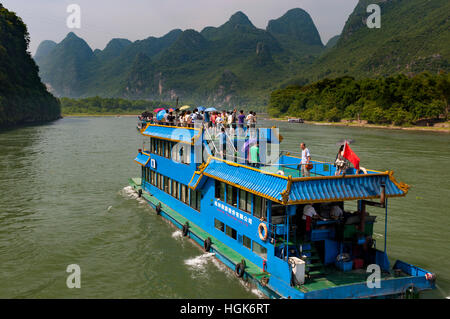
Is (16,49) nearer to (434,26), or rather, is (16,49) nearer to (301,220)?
(301,220)

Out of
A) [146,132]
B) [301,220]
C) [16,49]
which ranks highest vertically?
[16,49]

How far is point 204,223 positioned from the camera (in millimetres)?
16000

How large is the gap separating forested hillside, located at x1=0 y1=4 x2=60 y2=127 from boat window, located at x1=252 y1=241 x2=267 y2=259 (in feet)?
235

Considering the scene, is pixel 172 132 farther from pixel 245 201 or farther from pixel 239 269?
pixel 239 269

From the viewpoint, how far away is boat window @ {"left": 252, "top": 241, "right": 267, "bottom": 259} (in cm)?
1203

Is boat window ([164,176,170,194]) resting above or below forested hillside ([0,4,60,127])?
below

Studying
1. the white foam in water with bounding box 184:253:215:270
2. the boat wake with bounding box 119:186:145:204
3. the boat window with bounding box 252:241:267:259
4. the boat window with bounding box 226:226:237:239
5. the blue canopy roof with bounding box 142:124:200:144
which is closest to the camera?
the boat window with bounding box 252:241:267:259

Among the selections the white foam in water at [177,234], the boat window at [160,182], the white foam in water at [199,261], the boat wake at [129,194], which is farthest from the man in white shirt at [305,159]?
the boat wake at [129,194]

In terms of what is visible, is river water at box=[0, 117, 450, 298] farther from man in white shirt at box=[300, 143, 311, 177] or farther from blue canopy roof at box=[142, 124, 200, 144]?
blue canopy roof at box=[142, 124, 200, 144]

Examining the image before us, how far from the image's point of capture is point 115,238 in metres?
18.7

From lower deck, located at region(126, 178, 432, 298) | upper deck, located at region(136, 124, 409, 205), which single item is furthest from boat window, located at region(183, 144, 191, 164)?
lower deck, located at region(126, 178, 432, 298)

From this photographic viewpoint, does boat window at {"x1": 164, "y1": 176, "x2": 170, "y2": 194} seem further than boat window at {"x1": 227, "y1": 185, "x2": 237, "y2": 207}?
Yes

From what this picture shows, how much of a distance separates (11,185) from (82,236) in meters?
13.5
